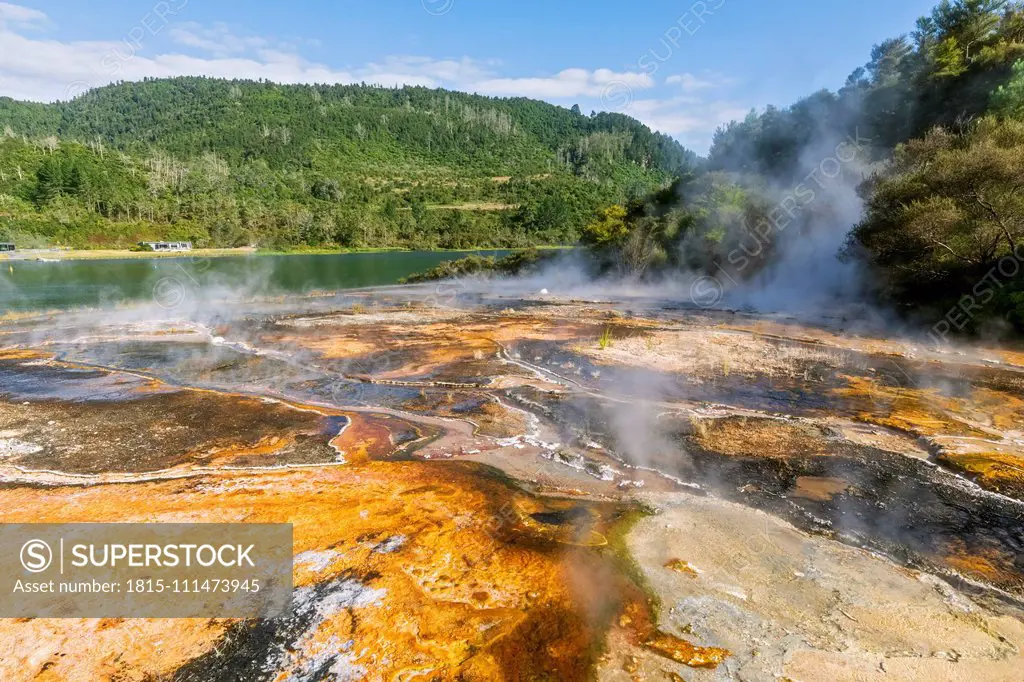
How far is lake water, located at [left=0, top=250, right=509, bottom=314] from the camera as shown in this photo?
3117cm

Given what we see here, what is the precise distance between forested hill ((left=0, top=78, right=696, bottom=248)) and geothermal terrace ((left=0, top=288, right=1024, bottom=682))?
39.7m

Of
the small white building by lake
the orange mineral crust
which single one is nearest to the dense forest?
the orange mineral crust

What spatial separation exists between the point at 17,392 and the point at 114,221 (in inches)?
3285

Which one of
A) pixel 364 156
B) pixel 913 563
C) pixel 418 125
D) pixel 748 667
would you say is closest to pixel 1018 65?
pixel 913 563

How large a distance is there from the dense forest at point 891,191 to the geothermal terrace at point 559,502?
505 centimetres

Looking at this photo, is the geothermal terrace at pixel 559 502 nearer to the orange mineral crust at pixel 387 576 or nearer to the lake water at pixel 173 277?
the orange mineral crust at pixel 387 576

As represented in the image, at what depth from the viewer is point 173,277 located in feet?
133

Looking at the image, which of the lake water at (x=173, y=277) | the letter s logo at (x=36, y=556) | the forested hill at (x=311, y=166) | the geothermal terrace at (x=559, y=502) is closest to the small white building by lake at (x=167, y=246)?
the forested hill at (x=311, y=166)

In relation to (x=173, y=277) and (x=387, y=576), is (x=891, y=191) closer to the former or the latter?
(x=387, y=576)

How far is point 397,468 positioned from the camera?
665 cm

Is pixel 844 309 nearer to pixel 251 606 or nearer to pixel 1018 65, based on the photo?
pixel 1018 65

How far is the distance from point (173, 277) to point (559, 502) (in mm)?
44120

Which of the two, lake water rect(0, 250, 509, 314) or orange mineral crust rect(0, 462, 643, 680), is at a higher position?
orange mineral crust rect(0, 462, 643, 680)

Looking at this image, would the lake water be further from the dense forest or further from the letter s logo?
the letter s logo
